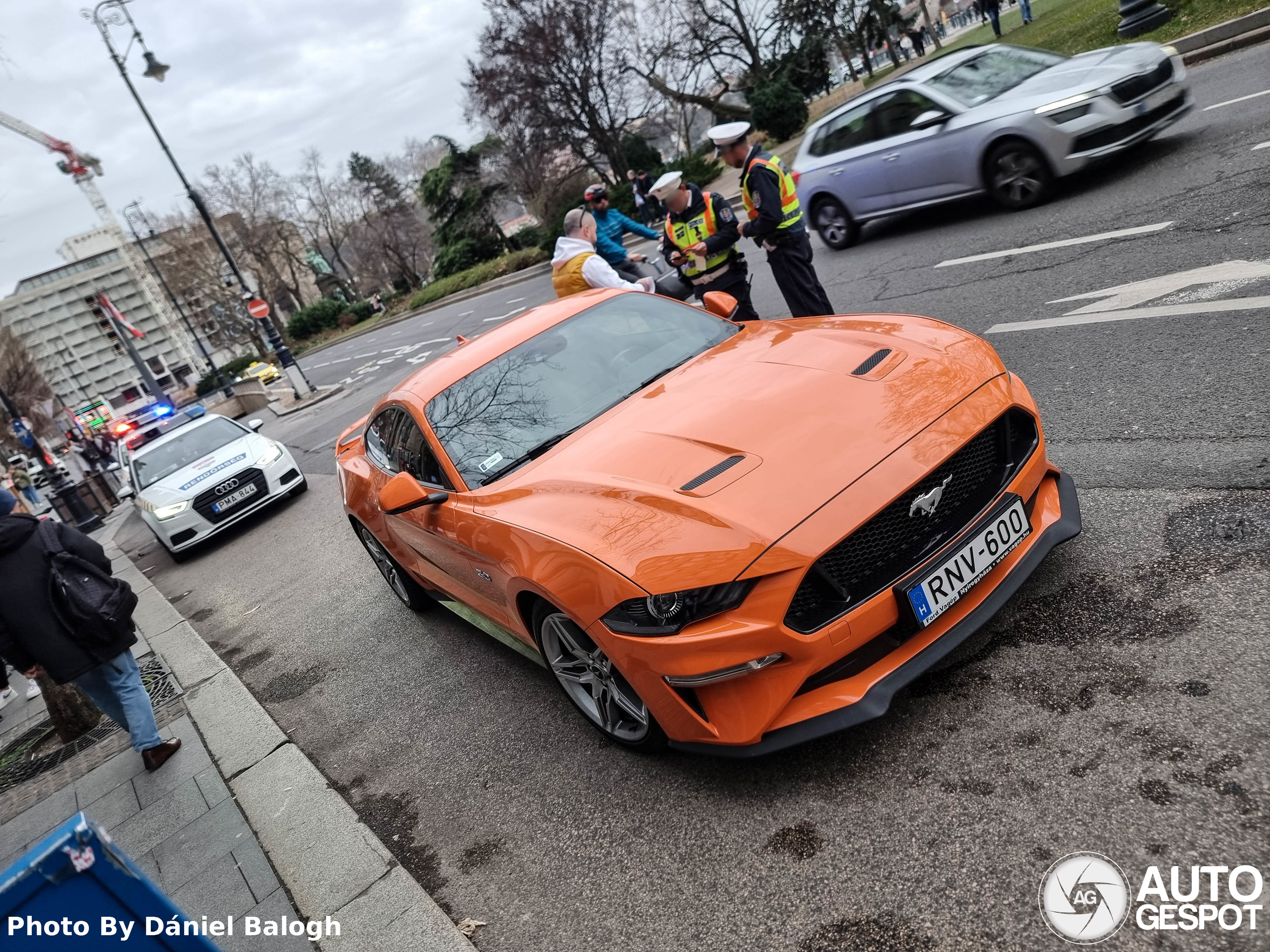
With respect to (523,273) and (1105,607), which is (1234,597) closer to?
(1105,607)

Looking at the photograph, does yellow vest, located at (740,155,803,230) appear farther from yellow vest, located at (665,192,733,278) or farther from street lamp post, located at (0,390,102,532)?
street lamp post, located at (0,390,102,532)

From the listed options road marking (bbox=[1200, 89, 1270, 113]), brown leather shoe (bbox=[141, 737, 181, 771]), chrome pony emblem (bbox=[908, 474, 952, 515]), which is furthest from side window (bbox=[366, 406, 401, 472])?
road marking (bbox=[1200, 89, 1270, 113])

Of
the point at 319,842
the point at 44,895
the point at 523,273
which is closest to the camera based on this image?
the point at 44,895

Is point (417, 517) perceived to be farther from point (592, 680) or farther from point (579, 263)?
point (579, 263)

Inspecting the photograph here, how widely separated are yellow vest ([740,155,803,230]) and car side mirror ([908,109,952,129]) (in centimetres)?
417

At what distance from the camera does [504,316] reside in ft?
73.2

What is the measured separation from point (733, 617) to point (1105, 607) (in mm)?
1509

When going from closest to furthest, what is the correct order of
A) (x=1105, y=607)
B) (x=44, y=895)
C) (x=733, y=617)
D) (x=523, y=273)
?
(x=44, y=895) → (x=733, y=617) → (x=1105, y=607) → (x=523, y=273)

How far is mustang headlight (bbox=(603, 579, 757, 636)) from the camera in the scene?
2.67 metres

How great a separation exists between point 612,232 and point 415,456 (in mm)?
5529

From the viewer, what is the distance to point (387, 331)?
4109 centimetres

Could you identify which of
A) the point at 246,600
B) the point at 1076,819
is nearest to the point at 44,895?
the point at 1076,819

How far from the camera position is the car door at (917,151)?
9.62 m

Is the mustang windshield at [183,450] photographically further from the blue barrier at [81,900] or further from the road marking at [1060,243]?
the blue barrier at [81,900]
